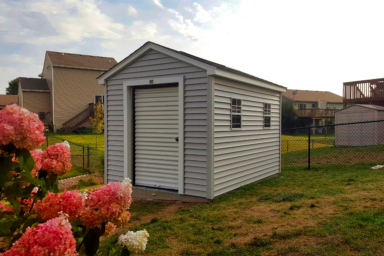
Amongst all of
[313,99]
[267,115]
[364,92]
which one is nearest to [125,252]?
[267,115]

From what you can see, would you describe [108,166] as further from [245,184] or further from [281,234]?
[281,234]

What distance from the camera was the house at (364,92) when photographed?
19634mm

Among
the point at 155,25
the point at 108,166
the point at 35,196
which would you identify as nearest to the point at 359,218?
the point at 35,196

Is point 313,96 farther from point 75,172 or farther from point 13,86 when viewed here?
point 13,86

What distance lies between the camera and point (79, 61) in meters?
28.2

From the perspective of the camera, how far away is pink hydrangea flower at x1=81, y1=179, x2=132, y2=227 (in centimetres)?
149

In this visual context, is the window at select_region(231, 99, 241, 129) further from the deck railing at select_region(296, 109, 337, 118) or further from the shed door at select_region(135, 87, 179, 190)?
the deck railing at select_region(296, 109, 337, 118)

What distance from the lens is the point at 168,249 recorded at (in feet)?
13.2

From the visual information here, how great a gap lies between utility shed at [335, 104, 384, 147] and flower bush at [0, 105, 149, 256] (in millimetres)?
18662

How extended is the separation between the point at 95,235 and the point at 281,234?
337 centimetres

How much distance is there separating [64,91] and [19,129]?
28.0 meters

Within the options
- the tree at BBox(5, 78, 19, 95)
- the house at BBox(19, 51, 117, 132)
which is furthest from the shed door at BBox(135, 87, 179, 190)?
the tree at BBox(5, 78, 19, 95)

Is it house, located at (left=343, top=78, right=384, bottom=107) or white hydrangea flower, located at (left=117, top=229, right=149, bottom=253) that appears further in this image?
house, located at (left=343, top=78, right=384, bottom=107)

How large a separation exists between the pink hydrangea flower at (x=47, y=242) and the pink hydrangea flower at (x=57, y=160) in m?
0.85
